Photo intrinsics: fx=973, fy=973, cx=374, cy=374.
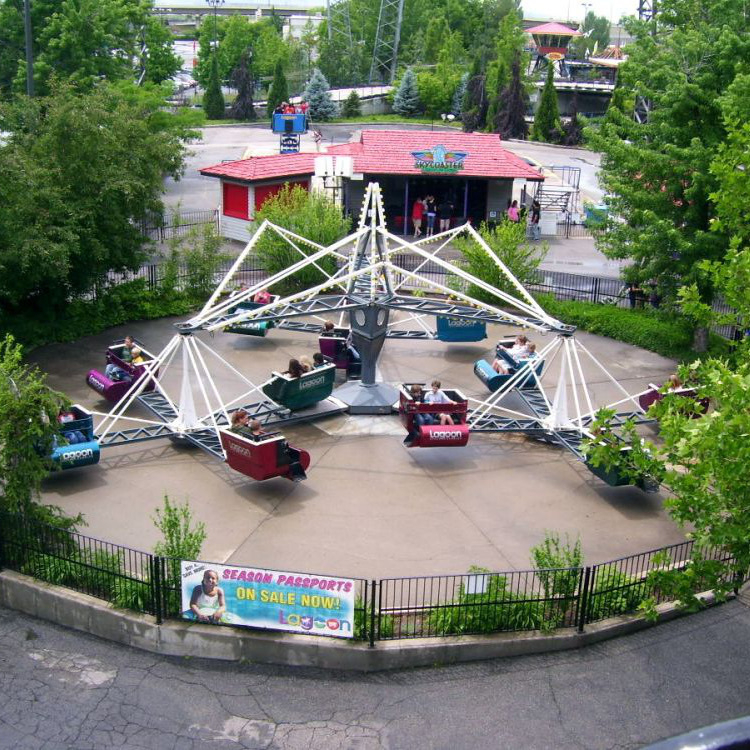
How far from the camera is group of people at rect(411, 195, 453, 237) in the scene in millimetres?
39125

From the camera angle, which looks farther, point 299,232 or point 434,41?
point 434,41

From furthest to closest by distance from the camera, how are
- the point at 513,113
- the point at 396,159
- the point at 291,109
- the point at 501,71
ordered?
the point at 501,71, the point at 513,113, the point at 291,109, the point at 396,159

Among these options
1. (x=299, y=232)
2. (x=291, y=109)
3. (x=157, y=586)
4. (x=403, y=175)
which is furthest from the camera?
(x=291, y=109)

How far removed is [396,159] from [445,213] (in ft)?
9.61

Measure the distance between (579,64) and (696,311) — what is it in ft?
303

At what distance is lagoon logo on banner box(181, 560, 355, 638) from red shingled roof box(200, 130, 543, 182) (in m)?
25.9

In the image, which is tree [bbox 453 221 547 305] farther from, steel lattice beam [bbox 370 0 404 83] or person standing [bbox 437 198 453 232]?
steel lattice beam [bbox 370 0 404 83]

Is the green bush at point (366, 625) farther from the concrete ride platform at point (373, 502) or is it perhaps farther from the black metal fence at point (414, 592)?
the concrete ride platform at point (373, 502)

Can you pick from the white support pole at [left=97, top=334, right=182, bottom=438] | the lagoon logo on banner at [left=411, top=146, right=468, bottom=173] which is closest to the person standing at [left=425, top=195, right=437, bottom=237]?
the lagoon logo on banner at [left=411, top=146, right=468, bottom=173]

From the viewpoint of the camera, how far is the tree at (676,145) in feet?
77.5

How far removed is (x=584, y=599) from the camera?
13359 millimetres

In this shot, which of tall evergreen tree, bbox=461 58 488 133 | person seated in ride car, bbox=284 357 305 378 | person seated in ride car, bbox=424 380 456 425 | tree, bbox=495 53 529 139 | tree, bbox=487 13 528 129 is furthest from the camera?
tall evergreen tree, bbox=461 58 488 133

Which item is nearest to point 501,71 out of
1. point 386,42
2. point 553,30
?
point 386,42

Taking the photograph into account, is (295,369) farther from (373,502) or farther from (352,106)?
(352,106)
